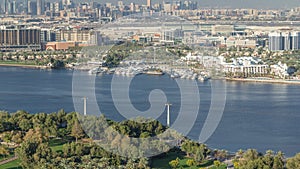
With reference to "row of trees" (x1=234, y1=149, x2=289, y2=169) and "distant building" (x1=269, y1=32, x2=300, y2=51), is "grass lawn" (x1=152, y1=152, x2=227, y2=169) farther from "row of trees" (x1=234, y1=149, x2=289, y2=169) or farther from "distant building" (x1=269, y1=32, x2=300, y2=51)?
"distant building" (x1=269, y1=32, x2=300, y2=51)

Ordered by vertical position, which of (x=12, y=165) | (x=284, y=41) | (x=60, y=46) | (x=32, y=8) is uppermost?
(x=32, y=8)

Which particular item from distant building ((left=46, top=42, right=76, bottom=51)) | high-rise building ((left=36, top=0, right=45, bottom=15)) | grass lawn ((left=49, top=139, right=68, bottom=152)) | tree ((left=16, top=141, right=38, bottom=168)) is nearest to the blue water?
grass lawn ((left=49, top=139, right=68, bottom=152))

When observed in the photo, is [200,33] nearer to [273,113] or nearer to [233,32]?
[233,32]

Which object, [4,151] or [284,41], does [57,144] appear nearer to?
[4,151]

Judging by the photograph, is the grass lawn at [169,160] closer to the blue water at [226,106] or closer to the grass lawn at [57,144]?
the blue water at [226,106]

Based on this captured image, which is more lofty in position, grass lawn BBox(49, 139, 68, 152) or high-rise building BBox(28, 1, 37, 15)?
high-rise building BBox(28, 1, 37, 15)

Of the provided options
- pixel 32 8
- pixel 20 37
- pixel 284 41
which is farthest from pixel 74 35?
pixel 32 8
